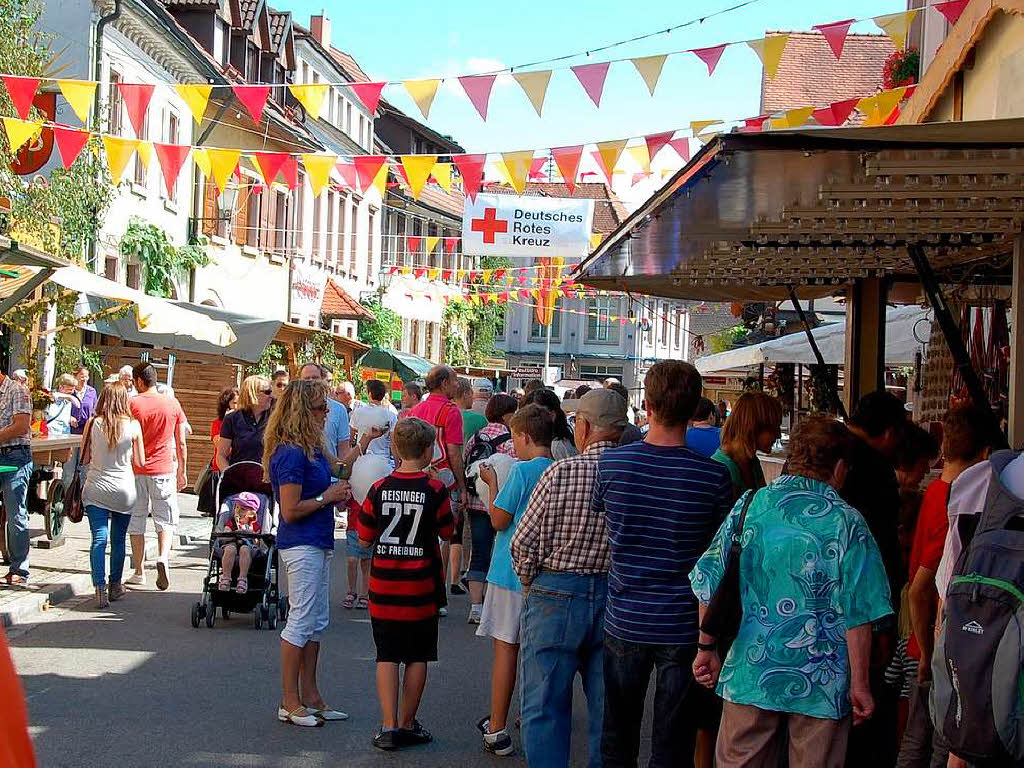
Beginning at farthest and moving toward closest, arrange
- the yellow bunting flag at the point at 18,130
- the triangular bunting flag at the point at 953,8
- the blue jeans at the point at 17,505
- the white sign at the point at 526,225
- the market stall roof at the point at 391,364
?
1. the market stall roof at the point at 391,364
2. the white sign at the point at 526,225
3. the yellow bunting flag at the point at 18,130
4. the blue jeans at the point at 17,505
5. the triangular bunting flag at the point at 953,8

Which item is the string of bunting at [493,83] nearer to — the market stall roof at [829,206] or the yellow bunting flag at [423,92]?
the yellow bunting flag at [423,92]

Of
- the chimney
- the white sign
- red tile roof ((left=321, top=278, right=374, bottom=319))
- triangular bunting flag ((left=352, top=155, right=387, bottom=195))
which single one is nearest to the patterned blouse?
triangular bunting flag ((left=352, top=155, right=387, bottom=195))

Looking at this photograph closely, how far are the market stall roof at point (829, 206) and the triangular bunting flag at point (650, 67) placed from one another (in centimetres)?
207

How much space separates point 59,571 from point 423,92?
5421 mm

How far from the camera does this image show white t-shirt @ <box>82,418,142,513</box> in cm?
1088

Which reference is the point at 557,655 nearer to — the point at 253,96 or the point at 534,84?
the point at 534,84

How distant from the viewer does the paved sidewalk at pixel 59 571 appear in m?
10.3

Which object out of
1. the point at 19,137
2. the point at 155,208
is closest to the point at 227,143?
the point at 155,208

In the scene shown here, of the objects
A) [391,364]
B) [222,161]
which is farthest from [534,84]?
[391,364]

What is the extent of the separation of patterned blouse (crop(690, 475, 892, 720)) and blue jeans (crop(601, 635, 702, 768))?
549 mm

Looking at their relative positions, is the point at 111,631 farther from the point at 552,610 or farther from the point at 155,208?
the point at 155,208

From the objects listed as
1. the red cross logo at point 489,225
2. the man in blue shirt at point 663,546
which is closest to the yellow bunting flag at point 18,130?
the red cross logo at point 489,225

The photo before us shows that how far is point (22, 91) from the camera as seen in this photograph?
13125mm

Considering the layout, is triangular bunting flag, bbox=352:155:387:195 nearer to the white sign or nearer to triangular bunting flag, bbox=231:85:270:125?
triangular bunting flag, bbox=231:85:270:125
